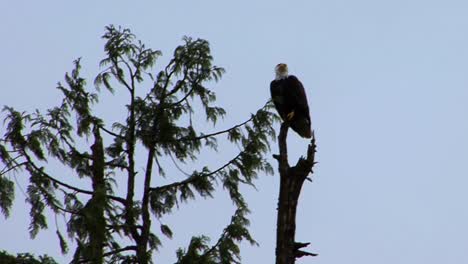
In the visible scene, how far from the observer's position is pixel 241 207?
12.1 m

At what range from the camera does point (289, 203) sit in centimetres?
1026

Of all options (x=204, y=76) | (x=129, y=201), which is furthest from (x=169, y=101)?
(x=129, y=201)

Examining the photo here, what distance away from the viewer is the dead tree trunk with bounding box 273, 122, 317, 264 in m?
10.0

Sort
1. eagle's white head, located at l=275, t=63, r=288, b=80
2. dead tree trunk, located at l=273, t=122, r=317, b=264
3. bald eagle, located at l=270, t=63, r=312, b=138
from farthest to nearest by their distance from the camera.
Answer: eagle's white head, located at l=275, t=63, r=288, b=80 < bald eagle, located at l=270, t=63, r=312, b=138 < dead tree trunk, located at l=273, t=122, r=317, b=264

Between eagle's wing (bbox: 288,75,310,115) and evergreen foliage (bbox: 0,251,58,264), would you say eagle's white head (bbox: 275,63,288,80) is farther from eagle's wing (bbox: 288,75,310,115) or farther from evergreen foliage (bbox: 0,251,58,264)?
evergreen foliage (bbox: 0,251,58,264)

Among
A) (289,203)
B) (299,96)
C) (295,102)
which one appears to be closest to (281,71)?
(299,96)

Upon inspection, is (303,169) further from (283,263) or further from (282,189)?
(283,263)

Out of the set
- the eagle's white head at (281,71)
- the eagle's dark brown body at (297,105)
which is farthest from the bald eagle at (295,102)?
the eagle's white head at (281,71)

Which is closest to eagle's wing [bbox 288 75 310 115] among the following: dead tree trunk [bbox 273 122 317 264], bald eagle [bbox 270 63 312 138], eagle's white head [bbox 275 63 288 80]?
bald eagle [bbox 270 63 312 138]

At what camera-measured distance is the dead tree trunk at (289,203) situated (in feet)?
32.9

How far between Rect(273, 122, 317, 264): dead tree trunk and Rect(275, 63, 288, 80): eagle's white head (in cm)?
478

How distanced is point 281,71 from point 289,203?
5366mm

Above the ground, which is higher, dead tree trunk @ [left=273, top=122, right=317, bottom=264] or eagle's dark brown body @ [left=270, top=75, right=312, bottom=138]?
eagle's dark brown body @ [left=270, top=75, right=312, bottom=138]

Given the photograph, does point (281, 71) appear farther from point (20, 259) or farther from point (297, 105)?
point (20, 259)
